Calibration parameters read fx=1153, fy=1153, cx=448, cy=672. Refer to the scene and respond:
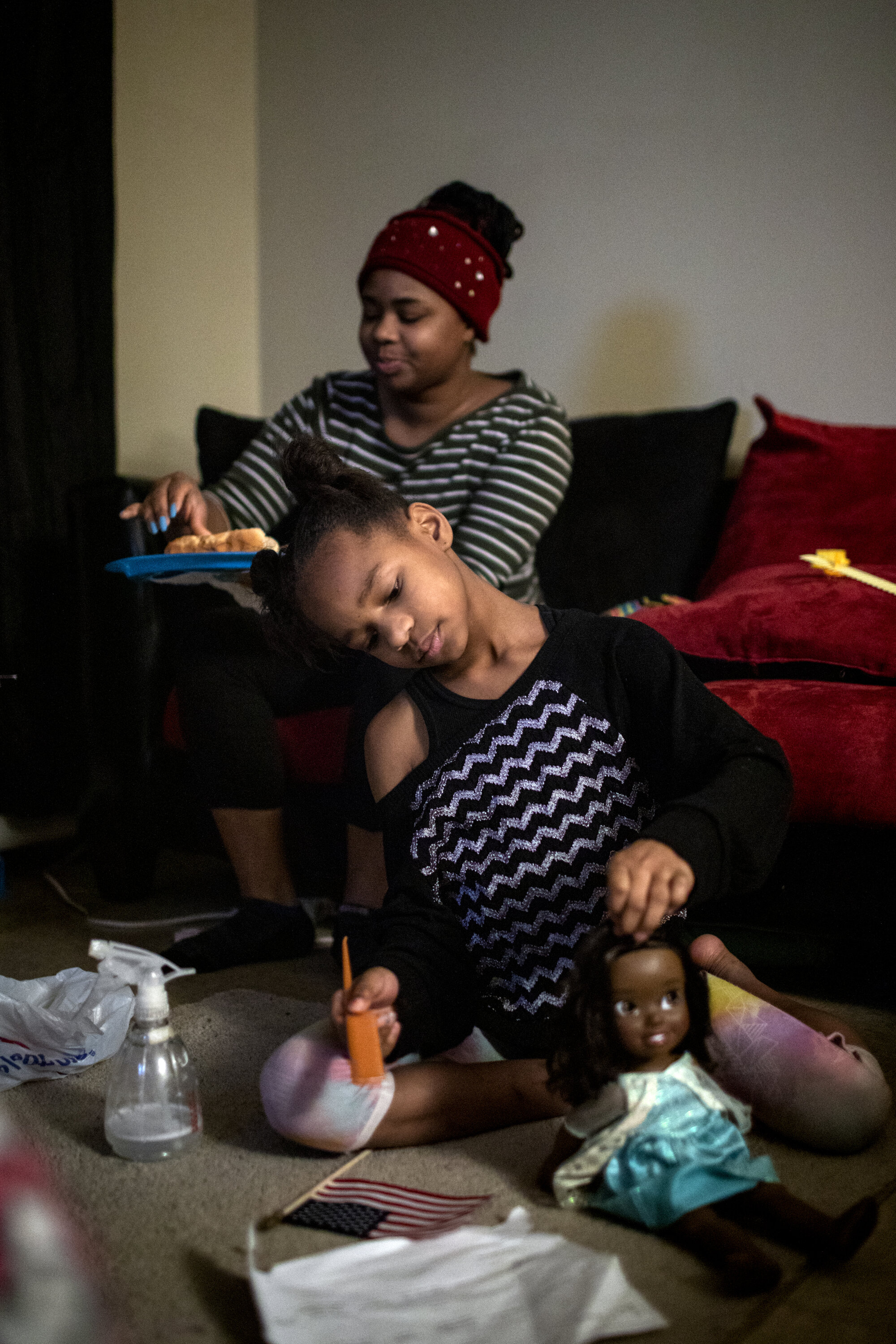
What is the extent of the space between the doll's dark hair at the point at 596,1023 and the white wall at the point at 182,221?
198 cm

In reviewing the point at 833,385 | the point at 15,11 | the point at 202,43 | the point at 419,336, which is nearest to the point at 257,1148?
the point at 419,336

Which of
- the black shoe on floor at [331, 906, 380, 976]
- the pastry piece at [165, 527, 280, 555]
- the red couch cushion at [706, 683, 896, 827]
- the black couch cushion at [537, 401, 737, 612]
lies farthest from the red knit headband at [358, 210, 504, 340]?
the black shoe on floor at [331, 906, 380, 976]

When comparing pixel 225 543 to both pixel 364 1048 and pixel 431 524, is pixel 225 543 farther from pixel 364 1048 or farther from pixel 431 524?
pixel 364 1048

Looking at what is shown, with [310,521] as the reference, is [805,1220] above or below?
below

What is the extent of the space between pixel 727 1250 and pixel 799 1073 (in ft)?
0.79

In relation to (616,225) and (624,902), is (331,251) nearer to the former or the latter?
(616,225)

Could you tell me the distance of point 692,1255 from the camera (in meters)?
0.84

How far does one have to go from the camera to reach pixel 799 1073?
100 centimetres

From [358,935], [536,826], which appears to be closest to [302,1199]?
[536,826]

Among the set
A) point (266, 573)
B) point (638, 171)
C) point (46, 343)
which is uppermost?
point (638, 171)

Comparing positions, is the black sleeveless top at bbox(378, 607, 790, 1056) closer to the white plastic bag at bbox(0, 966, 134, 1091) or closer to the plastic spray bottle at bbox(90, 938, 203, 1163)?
the plastic spray bottle at bbox(90, 938, 203, 1163)

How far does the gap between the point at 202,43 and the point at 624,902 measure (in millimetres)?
2494

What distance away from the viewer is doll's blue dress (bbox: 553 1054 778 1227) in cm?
85

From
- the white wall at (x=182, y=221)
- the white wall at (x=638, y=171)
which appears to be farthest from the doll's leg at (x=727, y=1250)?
the white wall at (x=182, y=221)
